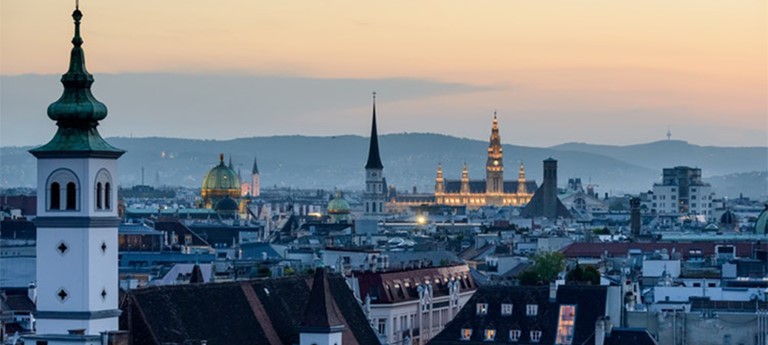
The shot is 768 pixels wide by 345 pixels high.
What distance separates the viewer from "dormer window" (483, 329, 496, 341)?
9919 cm

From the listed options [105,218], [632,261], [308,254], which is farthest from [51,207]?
[308,254]

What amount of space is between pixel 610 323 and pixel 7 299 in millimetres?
27847

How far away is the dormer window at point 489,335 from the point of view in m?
99.2

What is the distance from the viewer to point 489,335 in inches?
3912

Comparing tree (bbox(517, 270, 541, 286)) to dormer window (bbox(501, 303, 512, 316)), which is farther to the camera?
tree (bbox(517, 270, 541, 286))

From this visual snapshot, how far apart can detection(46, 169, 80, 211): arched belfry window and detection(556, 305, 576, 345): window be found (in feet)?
105

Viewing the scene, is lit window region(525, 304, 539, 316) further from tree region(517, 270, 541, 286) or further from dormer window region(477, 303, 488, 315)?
tree region(517, 270, 541, 286)

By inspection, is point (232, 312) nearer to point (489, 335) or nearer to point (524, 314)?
point (489, 335)

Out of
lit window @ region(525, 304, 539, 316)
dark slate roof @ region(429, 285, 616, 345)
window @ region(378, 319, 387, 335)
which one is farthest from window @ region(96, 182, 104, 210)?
window @ region(378, 319, 387, 335)

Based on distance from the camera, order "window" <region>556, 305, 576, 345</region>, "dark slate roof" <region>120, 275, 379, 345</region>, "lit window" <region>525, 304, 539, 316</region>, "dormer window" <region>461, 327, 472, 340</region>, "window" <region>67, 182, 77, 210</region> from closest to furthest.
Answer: "window" <region>67, 182, 77, 210</region> → "dark slate roof" <region>120, 275, 379, 345</region> → "window" <region>556, 305, 576, 345</region> → "lit window" <region>525, 304, 539, 316</region> → "dormer window" <region>461, 327, 472, 340</region>

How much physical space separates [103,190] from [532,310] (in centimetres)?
3355

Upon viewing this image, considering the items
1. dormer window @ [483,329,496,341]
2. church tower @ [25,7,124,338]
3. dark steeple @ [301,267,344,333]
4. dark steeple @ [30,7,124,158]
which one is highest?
dark steeple @ [30,7,124,158]

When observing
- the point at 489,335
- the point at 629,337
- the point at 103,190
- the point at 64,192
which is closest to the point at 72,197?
the point at 64,192

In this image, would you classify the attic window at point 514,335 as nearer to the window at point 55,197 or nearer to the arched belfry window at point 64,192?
the arched belfry window at point 64,192
